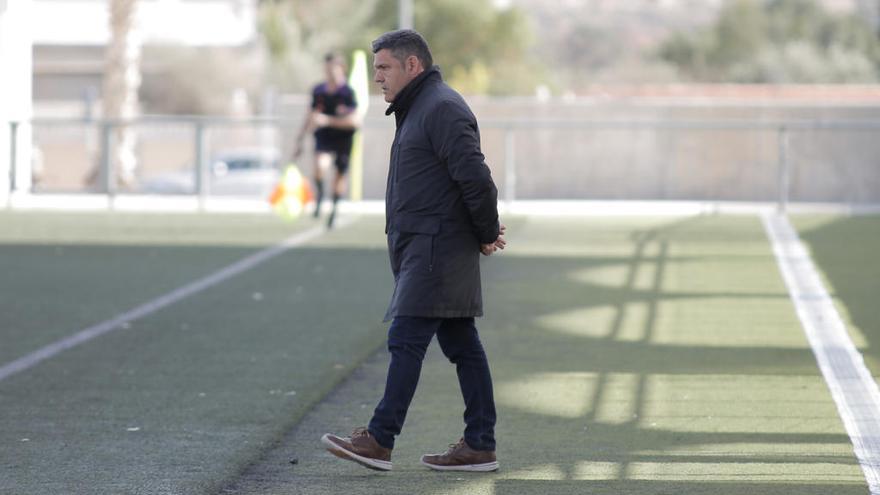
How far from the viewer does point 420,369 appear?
625cm

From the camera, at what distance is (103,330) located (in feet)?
33.6

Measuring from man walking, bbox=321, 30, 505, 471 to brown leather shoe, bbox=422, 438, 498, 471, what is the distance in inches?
0.6

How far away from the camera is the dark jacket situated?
5973 mm

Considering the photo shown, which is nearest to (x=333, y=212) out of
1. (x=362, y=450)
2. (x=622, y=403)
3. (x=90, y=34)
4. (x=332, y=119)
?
(x=332, y=119)

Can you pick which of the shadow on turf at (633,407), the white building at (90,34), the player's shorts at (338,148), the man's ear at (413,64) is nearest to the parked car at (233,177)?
the player's shorts at (338,148)

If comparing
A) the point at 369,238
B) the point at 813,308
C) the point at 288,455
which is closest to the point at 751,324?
the point at 813,308

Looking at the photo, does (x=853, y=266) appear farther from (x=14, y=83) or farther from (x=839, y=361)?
(x=14, y=83)

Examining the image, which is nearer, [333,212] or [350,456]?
[350,456]

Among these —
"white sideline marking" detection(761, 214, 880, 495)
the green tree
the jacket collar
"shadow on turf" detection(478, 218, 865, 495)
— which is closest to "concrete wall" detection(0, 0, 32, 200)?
"shadow on turf" detection(478, 218, 865, 495)

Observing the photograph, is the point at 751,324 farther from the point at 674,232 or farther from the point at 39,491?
the point at 674,232

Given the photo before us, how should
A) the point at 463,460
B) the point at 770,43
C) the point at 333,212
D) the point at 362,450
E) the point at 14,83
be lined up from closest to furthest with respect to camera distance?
the point at 362,450 < the point at 463,460 < the point at 333,212 < the point at 14,83 < the point at 770,43

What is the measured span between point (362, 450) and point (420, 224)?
2.96 feet

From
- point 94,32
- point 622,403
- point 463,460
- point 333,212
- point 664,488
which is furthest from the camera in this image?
point 94,32

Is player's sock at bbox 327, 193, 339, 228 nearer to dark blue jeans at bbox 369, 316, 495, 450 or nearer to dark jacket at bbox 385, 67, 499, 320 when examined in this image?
dark blue jeans at bbox 369, 316, 495, 450
